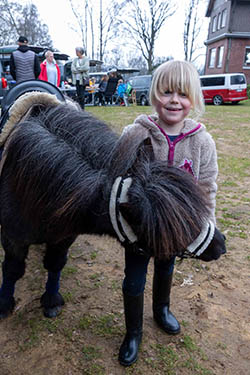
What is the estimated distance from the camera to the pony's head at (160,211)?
1110mm

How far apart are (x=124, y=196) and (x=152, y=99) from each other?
0.83 m

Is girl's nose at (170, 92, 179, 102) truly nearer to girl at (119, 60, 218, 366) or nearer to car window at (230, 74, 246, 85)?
girl at (119, 60, 218, 366)

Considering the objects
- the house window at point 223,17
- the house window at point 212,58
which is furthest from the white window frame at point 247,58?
the house window at point 212,58

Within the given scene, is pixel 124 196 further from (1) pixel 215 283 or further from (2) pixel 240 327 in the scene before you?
(1) pixel 215 283

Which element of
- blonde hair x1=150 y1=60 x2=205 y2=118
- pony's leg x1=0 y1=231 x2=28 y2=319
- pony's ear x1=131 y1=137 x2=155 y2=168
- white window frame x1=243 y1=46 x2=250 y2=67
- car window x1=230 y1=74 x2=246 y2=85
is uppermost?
white window frame x1=243 y1=46 x2=250 y2=67

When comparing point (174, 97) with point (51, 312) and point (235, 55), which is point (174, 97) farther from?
point (235, 55)

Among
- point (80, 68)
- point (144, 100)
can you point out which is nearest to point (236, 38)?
point (144, 100)

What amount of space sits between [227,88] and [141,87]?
5.01 meters

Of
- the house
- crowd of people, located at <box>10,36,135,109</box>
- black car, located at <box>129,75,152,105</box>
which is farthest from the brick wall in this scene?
crowd of people, located at <box>10,36,135,109</box>

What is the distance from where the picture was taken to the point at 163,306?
6.77ft

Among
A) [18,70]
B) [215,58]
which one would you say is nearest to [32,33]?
[215,58]

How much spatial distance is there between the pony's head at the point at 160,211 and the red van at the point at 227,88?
18.2 m

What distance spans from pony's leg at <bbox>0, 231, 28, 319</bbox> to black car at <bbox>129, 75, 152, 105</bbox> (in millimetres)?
16224

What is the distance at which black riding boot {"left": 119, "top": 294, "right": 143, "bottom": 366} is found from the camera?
5.80ft
